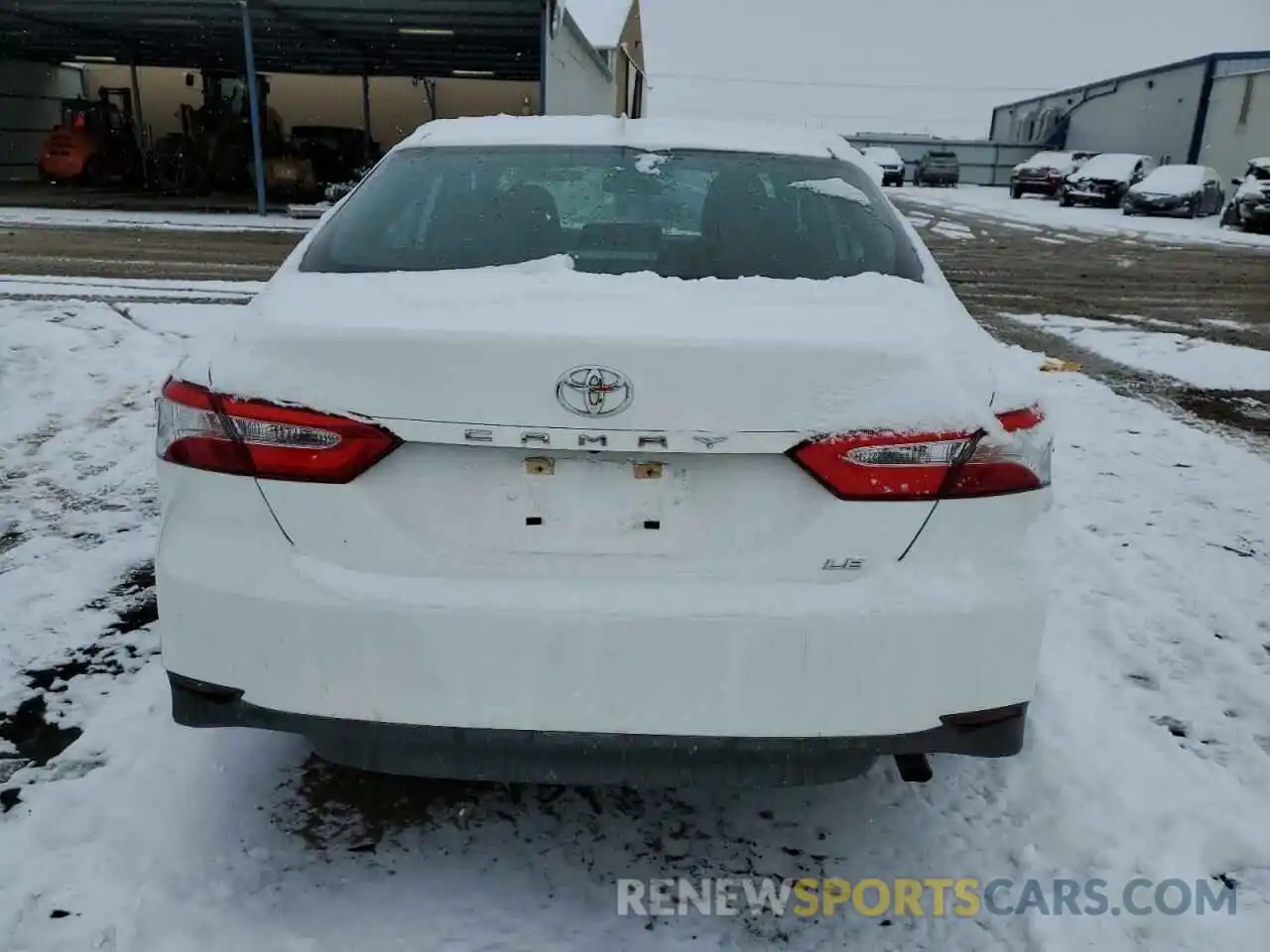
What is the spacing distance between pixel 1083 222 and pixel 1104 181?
8.28 metres

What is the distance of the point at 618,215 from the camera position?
288 cm

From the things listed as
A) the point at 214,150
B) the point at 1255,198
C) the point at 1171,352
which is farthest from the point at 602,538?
the point at 214,150

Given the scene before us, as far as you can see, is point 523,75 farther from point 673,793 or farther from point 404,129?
point 673,793

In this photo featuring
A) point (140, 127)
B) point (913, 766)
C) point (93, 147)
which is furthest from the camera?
point (140, 127)

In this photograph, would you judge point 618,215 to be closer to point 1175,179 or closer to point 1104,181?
point 1175,179

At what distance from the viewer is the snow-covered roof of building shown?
29125 millimetres

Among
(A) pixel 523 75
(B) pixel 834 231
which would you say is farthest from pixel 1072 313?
(A) pixel 523 75

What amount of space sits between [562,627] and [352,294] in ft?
2.68

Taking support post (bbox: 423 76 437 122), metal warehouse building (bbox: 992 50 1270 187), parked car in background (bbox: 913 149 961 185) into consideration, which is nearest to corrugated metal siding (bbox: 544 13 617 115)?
support post (bbox: 423 76 437 122)

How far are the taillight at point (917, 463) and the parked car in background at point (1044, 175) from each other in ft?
127

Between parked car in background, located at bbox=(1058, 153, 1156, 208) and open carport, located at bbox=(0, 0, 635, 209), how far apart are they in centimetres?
1547

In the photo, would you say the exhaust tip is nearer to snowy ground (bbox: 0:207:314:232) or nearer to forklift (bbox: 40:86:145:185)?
snowy ground (bbox: 0:207:314:232)

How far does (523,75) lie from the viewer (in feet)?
94.7

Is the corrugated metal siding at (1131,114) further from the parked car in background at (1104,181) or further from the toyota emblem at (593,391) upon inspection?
the toyota emblem at (593,391)
